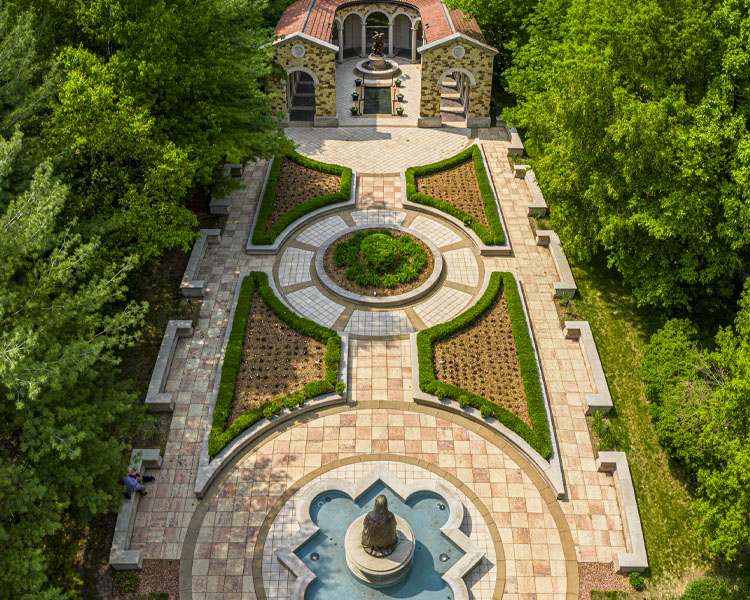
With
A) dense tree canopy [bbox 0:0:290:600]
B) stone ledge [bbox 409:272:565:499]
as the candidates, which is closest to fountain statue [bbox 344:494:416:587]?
stone ledge [bbox 409:272:565:499]

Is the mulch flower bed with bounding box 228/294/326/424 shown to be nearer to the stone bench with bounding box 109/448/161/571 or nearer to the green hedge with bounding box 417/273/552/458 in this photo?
the stone bench with bounding box 109/448/161/571

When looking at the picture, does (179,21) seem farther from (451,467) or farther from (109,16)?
(451,467)

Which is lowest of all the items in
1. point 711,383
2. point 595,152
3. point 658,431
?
point 658,431

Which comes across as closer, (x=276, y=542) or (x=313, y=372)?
(x=276, y=542)

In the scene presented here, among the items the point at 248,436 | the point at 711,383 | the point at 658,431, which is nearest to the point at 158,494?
the point at 248,436

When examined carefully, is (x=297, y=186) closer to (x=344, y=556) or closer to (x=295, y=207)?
(x=295, y=207)

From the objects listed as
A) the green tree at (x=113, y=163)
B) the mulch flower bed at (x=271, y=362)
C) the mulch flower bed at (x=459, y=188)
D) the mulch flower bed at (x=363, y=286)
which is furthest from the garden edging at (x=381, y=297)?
the green tree at (x=113, y=163)
